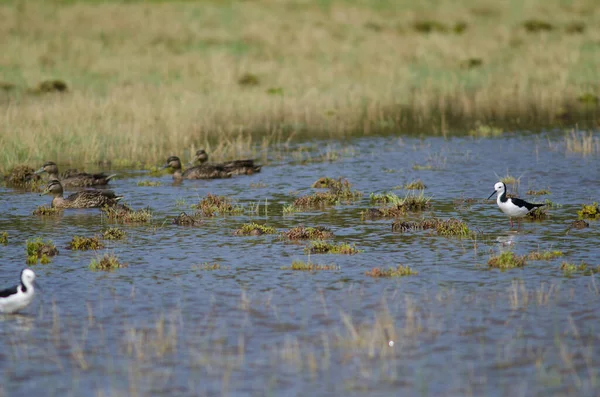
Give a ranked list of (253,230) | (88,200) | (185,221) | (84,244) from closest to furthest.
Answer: (84,244)
(253,230)
(185,221)
(88,200)

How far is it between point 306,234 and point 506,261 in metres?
4.40

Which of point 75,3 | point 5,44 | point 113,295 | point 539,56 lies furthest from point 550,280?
point 75,3

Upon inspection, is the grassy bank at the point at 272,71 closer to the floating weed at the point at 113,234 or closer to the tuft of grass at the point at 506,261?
the floating weed at the point at 113,234

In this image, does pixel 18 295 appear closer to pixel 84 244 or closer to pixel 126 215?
pixel 84 244

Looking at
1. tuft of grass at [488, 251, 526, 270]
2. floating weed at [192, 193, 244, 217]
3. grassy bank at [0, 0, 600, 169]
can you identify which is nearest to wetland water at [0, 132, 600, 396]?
tuft of grass at [488, 251, 526, 270]

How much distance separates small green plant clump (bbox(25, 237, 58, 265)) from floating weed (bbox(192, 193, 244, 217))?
4.51 metres

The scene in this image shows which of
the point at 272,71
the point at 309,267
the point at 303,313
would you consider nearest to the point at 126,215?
the point at 309,267

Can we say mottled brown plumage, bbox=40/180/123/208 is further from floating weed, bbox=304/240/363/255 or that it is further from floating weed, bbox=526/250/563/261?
floating weed, bbox=526/250/563/261

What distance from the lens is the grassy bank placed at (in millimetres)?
32625

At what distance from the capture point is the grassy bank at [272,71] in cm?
3262

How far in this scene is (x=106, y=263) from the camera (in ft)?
54.1

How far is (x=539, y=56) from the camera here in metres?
47.7

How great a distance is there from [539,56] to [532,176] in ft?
76.8

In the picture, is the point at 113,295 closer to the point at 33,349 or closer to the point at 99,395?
the point at 33,349
